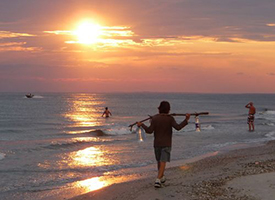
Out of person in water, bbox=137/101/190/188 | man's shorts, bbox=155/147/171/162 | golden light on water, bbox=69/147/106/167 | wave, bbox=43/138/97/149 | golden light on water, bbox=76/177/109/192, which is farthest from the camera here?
wave, bbox=43/138/97/149

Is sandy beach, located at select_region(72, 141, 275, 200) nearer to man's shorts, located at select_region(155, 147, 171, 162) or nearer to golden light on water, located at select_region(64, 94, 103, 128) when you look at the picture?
man's shorts, located at select_region(155, 147, 171, 162)

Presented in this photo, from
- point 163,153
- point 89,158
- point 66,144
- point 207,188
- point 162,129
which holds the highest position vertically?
point 162,129

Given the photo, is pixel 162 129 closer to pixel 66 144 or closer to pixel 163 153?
pixel 163 153

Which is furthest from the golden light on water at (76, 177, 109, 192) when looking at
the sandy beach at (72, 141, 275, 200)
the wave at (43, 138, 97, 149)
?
the wave at (43, 138, 97, 149)

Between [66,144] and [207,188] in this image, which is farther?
[66,144]

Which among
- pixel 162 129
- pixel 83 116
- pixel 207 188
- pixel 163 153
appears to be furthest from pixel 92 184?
pixel 83 116

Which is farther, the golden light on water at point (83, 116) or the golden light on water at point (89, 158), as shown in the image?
the golden light on water at point (83, 116)

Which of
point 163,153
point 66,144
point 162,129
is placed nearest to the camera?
point 162,129

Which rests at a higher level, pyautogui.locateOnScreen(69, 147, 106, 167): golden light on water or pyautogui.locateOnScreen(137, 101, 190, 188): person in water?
pyautogui.locateOnScreen(137, 101, 190, 188): person in water

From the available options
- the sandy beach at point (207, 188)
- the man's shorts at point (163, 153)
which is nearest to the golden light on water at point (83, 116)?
the sandy beach at point (207, 188)

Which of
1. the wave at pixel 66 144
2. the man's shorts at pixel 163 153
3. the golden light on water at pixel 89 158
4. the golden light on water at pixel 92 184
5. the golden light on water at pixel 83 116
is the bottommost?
the golden light on water at pixel 83 116

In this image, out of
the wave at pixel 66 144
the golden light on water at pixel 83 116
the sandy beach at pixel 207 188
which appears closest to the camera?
the sandy beach at pixel 207 188

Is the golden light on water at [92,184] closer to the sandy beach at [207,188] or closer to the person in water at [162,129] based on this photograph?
the sandy beach at [207,188]

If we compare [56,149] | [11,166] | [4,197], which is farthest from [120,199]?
[56,149]
